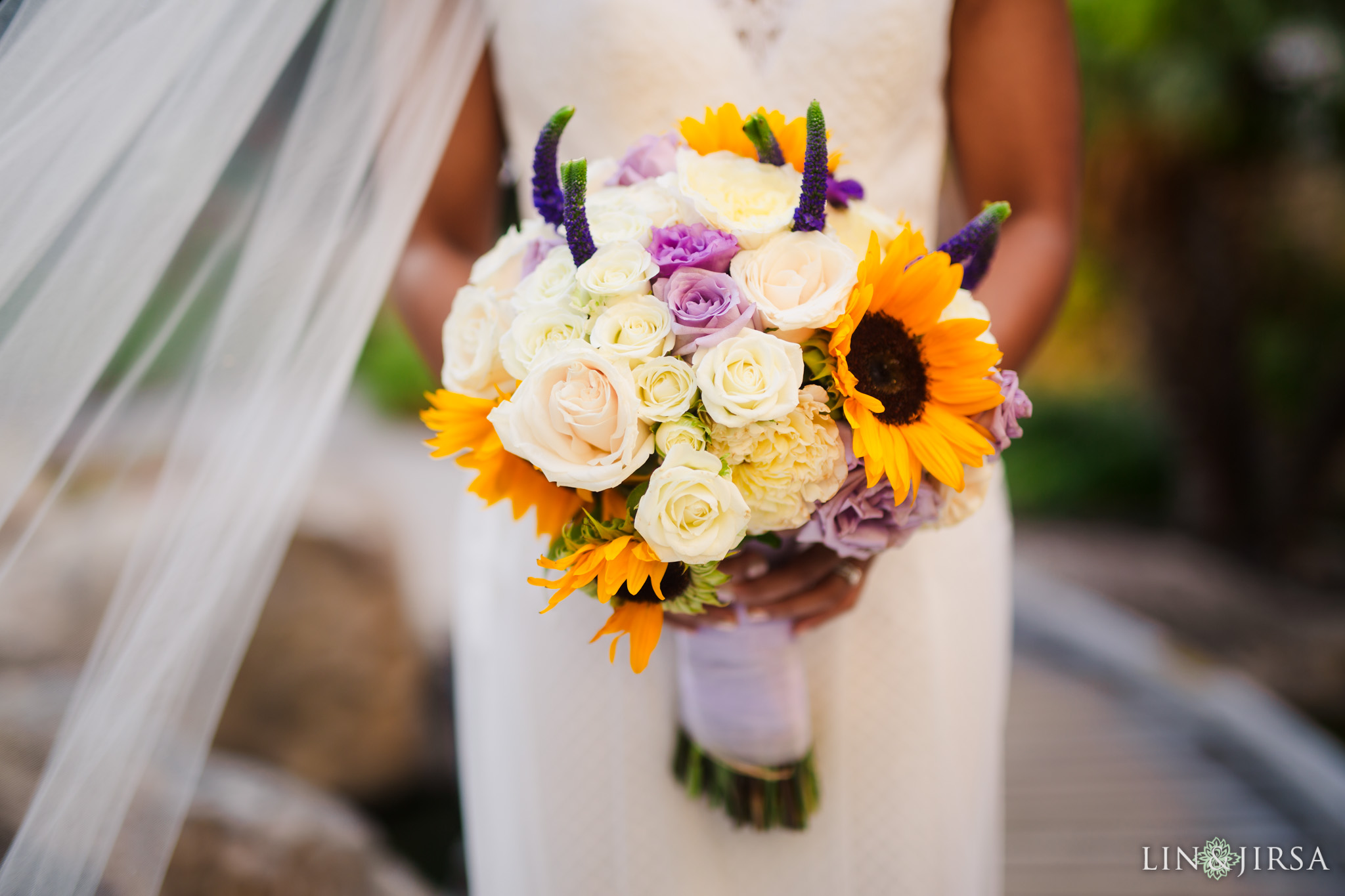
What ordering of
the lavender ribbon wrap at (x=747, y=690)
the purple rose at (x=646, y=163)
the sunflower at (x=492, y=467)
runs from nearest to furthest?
the sunflower at (x=492, y=467), the purple rose at (x=646, y=163), the lavender ribbon wrap at (x=747, y=690)

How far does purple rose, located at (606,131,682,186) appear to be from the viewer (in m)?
0.97

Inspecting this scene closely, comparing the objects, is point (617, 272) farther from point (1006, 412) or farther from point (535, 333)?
point (1006, 412)

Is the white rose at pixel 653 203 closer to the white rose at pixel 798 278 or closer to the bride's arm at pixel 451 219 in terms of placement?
the white rose at pixel 798 278

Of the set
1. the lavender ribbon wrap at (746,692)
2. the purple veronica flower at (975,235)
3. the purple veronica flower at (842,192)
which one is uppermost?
the purple veronica flower at (842,192)

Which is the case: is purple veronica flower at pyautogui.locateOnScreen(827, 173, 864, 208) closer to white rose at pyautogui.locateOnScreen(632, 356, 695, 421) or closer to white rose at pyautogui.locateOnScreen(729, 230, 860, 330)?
white rose at pyautogui.locateOnScreen(729, 230, 860, 330)

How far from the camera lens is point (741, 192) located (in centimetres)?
87

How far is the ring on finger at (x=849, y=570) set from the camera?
1.06 meters

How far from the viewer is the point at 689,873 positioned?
1220 mm

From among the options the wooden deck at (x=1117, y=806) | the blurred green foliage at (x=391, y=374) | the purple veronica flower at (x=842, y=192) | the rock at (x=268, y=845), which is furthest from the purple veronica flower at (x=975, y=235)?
the blurred green foliage at (x=391, y=374)

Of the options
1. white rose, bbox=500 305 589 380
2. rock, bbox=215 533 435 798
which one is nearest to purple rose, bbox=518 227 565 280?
white rose, bbox=500 305 589 380

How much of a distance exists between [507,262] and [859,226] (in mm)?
390

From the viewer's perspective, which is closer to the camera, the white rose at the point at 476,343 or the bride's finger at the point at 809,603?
the white rose at the point at 476,343

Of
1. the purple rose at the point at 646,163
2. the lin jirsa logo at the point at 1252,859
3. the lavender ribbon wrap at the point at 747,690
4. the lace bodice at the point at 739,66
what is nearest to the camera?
the purple rose at the point at 646,163

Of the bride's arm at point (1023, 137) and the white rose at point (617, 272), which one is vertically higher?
the bride's arm at point (1023, 137)
